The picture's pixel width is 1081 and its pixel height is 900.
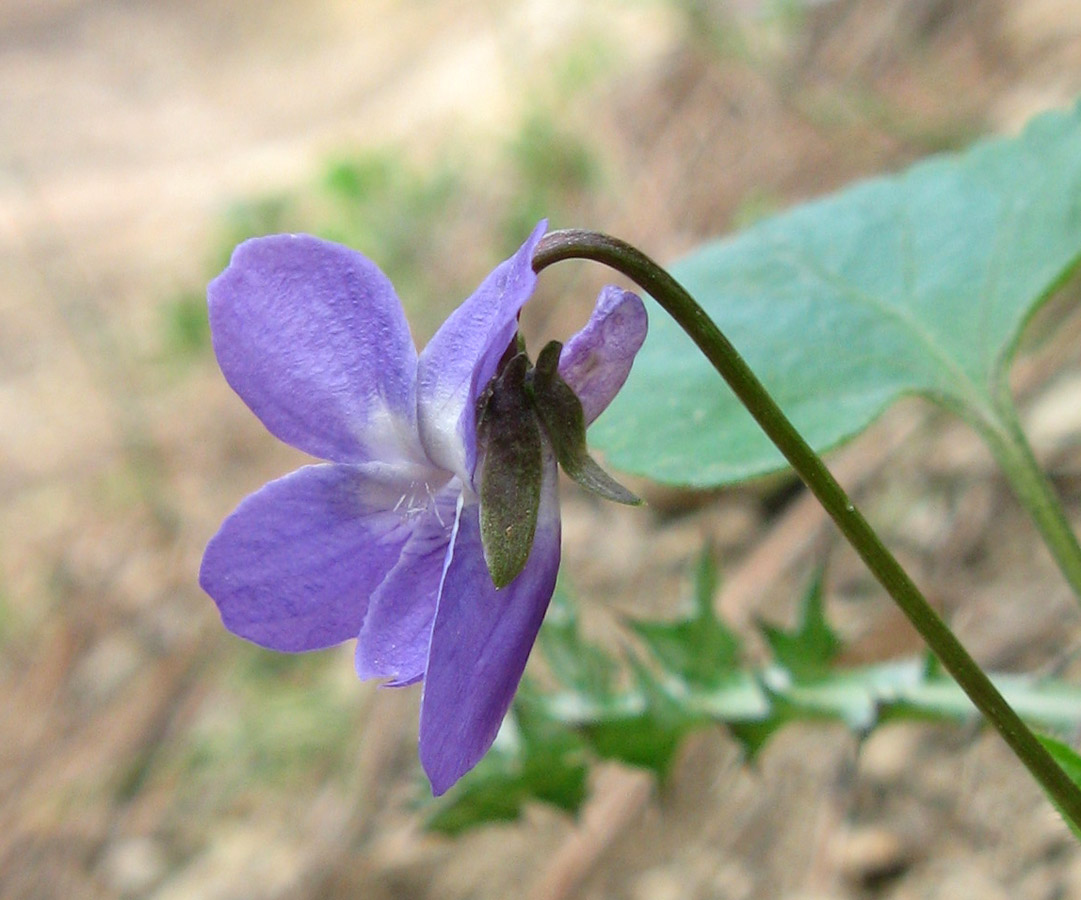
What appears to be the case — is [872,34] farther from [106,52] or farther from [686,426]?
[106,52]

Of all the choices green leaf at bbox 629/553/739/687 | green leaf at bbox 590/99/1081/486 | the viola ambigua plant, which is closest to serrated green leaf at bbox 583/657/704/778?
green leaf at bbox 629/553/739/687

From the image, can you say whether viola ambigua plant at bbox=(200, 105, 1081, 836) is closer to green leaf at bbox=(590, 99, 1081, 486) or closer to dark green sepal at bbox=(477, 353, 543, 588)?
dark green sepal at bbox=(477, 353, 543, 588)

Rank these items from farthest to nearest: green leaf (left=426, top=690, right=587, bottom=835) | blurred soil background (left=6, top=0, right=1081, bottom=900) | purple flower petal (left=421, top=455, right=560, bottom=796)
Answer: blurred soil background (left=6, top=0, right=1081, bottom=900)
green leaf (left=426, top=690, right=587, bottom=835)
purple flower petal (left=421, top=455, right=560, bottom=796)

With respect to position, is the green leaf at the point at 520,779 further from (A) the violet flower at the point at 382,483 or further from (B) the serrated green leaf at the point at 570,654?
(A) the violet flower at the point at 382,483

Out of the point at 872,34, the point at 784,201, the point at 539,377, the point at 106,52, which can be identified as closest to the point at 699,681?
the point at 539,377

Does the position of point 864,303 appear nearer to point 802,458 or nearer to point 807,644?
point 807,644

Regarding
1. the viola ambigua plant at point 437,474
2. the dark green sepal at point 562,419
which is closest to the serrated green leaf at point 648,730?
the viola ambigua plant at point 437,474

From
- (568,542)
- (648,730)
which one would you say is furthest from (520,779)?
(568,542)
